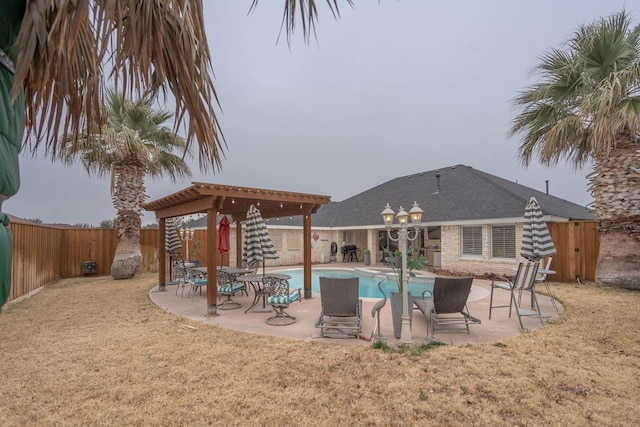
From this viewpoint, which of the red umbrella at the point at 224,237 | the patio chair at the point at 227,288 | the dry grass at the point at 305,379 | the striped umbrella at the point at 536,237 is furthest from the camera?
the red umbrella at the point at 224,237

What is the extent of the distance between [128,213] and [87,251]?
2980 mm

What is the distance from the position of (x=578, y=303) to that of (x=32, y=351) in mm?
11764

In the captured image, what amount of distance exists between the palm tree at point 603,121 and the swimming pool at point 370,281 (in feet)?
19.2

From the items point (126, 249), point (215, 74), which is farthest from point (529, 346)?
point (126, 249)

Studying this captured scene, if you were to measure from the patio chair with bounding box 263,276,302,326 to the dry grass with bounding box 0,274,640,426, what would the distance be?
1030 millimetres

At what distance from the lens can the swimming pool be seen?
1223 centimetres

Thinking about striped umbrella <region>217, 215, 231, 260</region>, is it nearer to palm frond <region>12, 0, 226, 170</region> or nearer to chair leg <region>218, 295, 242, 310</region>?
chair leg <region>218, 295, 242, 310</region>

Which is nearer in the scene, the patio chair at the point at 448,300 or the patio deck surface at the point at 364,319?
the patio deck surface at the point at 364,319

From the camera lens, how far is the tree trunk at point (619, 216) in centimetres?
1030

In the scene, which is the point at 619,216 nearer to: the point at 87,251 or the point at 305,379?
the point at 305,379

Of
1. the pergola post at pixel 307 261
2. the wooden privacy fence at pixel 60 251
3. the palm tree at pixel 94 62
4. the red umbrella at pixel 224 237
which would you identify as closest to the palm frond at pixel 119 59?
the palm tree at pixel 94 62

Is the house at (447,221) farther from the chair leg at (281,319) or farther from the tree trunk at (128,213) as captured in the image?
the chair leg at (281,319)

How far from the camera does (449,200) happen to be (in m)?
17.4

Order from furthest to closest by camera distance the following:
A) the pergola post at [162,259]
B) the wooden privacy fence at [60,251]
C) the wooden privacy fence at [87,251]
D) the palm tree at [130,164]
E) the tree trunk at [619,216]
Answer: the palm tree at [130,164]
the pergola post at [162,259]
the tree trunk at [619,216]
the wooden privacy fence at [87,251]
the wooden privacy fence at [60,251]
